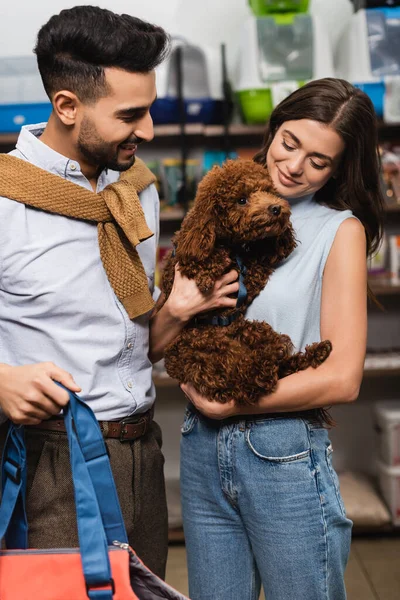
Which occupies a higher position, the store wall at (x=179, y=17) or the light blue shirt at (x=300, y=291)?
the store wall at (x=179, y=17)

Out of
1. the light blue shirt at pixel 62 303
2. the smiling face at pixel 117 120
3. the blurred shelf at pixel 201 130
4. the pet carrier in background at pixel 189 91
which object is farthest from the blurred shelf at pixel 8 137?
the smiling face at pixel 117 120

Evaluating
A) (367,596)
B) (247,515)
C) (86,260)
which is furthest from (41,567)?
(367,596)

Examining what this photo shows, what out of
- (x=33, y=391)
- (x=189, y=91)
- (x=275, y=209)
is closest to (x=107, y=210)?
(x=275, y=209)

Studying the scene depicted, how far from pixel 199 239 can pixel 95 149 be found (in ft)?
0.91

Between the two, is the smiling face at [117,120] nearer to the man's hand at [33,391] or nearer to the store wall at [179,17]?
the man's hand at [33,391]

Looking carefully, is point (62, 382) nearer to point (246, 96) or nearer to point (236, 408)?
point (236, 408)

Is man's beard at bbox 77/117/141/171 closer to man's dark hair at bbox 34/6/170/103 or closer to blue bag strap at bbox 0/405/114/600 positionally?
man's dark hair at bbox 34/6/170/103

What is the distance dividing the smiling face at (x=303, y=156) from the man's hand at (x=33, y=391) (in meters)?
0.66

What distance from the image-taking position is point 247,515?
1319 millimetres

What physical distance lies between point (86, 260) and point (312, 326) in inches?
19.4

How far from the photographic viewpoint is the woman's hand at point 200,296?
1360mm

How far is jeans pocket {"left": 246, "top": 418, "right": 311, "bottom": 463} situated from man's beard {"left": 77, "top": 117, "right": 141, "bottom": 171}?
0.60 m

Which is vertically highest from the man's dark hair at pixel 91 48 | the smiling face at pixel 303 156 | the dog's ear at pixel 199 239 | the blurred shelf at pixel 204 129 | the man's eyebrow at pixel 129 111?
the man's dark hair at pixel 91 48

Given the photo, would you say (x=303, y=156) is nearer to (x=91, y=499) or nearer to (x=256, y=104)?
(x=91, y=499)
